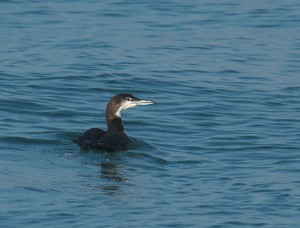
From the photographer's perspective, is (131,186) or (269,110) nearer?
(131,186)

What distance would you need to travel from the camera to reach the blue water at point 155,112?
45.1 feet

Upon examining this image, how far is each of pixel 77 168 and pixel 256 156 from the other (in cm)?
250

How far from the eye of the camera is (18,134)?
680 inches

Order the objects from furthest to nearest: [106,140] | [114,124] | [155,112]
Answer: [155,112] < [114,124] < [106,140]

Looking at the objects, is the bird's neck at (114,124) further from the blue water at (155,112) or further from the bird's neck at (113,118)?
the blue water at (155,112)

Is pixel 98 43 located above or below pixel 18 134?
above

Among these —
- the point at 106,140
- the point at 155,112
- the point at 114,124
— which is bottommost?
the point at 106,140

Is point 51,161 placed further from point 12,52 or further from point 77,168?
point 12,52

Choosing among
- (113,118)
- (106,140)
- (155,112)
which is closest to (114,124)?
(113,118)

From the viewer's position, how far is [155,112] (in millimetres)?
19766

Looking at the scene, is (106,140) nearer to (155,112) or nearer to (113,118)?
(113,118)

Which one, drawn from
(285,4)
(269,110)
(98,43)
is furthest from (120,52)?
(285,4)

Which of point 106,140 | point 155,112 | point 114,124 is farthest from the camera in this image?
point 155,112

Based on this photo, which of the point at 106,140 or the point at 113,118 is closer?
the point at 106,140
